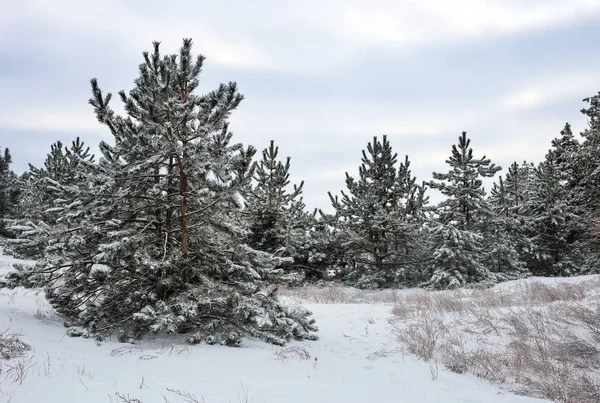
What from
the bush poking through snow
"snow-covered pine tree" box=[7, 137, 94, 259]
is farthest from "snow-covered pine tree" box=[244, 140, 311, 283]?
the bush poking through snow

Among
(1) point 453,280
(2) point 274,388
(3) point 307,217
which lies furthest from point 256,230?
(2) point 274,388

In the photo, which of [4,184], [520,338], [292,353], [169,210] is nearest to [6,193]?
[4,184]

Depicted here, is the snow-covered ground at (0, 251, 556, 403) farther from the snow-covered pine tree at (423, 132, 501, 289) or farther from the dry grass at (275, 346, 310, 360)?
the snow-covered pine tree at (423, 132, 501, 289)

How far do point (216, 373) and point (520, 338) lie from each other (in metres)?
6.45

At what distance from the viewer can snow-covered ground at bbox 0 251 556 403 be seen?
4348 mm

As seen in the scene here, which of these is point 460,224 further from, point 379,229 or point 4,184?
point 4,184

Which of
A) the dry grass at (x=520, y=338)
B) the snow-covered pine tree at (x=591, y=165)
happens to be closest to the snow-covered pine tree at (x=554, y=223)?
the snow-covered pine tree at (x=591, y=165)

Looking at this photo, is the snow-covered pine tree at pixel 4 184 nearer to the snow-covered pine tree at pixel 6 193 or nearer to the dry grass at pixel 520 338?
the snow-covered pine tree at pixel 6 193

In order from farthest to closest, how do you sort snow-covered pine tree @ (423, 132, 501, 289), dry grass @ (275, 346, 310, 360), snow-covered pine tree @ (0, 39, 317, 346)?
snow-covered pine tree @ (423, 132, 501, 289)
snow-covered pine tree @ (0, 39, 317, 346)
dry grass @ (275, 346, 310, 360)

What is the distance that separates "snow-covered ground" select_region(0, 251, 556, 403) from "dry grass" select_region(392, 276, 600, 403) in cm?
48

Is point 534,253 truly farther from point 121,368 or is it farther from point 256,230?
point 121,368

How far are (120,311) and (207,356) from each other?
7.49 feet

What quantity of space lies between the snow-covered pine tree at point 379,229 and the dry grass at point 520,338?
388 inches

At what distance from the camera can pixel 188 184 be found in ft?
27.0
